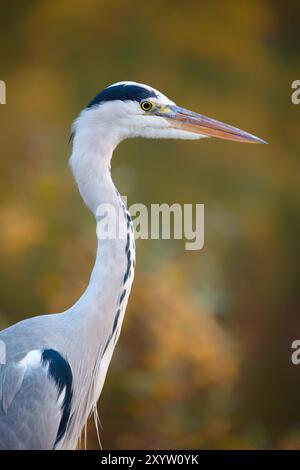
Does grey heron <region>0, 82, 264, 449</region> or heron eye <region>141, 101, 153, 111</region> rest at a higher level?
heron eye <region>141, 101, 153, 111</region>

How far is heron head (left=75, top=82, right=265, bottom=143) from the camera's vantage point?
1.82 m

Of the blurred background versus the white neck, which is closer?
the white neck

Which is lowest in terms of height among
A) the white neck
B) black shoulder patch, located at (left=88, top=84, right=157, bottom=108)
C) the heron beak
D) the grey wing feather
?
the grey wing feather

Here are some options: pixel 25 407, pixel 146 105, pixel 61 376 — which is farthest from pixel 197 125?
pixel 25 407

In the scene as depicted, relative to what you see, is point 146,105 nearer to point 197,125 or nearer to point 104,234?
point 197,125

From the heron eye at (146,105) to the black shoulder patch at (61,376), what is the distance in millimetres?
676

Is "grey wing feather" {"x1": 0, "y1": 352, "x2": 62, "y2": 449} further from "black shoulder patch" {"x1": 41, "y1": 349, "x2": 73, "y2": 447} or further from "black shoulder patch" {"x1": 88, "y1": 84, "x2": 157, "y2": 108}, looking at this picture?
"black shoulder patch" {"x1": 88, "y1": 84, "x2": 157, "y2": 108}

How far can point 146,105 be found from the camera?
1849 mm

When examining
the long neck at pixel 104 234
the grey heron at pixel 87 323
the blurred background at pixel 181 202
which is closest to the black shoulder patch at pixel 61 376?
the grey heron at pixel 87 323

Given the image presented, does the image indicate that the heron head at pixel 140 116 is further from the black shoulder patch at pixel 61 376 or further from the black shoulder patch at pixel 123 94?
the black shoulder patch at pixel 61 376

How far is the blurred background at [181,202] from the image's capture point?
11.3 feet

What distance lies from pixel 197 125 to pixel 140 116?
0.16 meters

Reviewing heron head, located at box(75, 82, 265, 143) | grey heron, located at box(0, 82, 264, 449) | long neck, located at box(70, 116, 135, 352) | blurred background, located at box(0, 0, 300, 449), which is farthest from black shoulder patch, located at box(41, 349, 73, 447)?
blurred background, located at box(0, 0, 300, 449)

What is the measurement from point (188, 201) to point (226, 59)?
836mm
